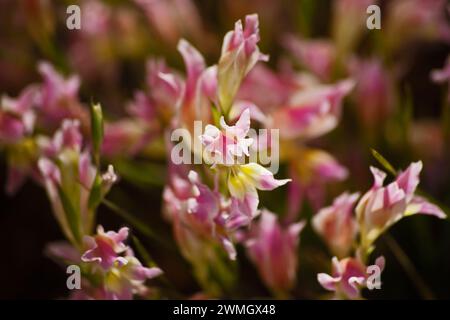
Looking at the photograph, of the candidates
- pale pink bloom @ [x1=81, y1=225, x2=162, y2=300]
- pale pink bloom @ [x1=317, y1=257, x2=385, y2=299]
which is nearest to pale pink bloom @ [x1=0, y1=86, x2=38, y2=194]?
pale pink bloom @ [x1=81, y1=225, x2=162, y2=300]

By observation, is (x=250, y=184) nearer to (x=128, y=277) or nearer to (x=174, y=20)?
(x=128, y=277)

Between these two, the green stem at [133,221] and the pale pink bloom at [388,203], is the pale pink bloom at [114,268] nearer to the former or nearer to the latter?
the green stem at [133,221]

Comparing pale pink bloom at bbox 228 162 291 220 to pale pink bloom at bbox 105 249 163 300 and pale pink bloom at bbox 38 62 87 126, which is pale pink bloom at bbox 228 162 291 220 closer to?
pale pink bloom at bbox 105 249 163 300

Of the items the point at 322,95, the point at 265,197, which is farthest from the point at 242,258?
the point at 322,95

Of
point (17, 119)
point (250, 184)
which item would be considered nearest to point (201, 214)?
point (250, 184)

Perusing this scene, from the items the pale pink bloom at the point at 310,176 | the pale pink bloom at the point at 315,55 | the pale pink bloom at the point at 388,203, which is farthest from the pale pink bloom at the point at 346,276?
the pale pink bloom at the point at 315,55

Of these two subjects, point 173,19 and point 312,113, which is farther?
point 173,19

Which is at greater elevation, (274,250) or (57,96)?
(57,96)

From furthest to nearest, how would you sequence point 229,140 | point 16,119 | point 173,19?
point 173,19 < point 16,119 < point 229,140
